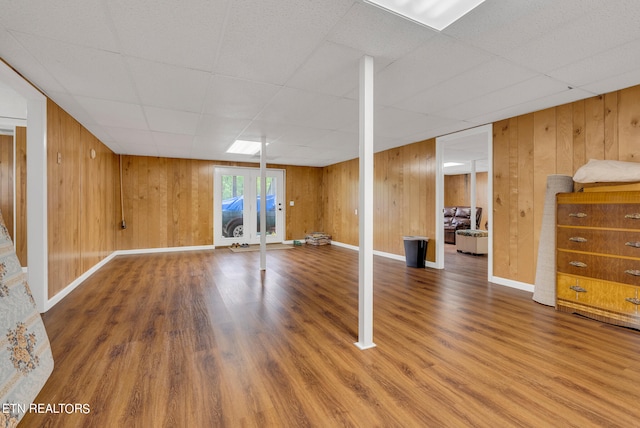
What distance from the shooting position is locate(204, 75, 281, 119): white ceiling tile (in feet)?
9.71

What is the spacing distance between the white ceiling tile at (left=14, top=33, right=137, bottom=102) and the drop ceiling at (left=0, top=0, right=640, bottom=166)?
2cm

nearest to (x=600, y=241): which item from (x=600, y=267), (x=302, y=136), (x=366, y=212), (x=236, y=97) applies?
(x=600, y=267)

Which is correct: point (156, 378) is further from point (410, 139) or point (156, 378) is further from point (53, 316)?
point (410, 139)

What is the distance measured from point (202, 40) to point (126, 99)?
1766 millimetres

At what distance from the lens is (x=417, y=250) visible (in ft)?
17.2

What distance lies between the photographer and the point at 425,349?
227 centimetres

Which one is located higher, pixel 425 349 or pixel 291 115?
pixel 291 115

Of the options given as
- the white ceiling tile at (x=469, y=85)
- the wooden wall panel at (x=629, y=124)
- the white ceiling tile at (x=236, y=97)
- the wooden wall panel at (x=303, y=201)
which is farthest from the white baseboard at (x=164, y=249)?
the wooden wall panel at (x=629, y=124)

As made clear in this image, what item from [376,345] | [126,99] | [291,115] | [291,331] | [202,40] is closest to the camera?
[202,40]

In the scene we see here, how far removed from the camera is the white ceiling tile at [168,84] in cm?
260

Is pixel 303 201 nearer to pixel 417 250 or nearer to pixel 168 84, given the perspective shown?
pixel 417 250

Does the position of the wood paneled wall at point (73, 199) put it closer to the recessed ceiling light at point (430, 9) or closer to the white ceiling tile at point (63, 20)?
the white ceiling tile at point (63, 20)

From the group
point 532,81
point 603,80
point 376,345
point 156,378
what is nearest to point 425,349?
point 376,345

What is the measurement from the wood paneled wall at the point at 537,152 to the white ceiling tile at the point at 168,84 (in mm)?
3975
